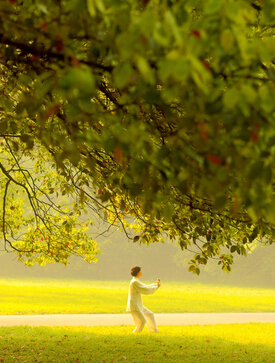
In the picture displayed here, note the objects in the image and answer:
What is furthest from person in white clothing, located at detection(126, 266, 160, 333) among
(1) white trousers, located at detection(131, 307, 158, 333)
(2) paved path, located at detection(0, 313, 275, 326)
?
(2) paved path, located at detection(0, 313, 275, 326)

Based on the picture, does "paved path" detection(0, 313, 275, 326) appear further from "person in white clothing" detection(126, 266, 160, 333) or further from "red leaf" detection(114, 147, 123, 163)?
"red leaf" detection(114, 147, 123, 163)

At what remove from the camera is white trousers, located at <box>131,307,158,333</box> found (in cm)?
1087

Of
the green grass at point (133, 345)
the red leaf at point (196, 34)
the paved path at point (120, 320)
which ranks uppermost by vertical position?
A: the red leaf at point (196, 34)

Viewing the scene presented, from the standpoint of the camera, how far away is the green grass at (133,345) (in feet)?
28.2

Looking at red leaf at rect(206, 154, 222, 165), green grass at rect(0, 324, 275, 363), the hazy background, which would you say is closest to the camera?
red leaf at rect(206, 154, 222, 165)

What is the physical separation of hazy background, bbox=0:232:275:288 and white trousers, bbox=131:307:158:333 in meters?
33.6

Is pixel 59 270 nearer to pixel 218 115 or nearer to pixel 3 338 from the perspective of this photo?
pixel 3 338

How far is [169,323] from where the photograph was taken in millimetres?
13578

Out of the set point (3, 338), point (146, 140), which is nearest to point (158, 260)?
point (3, 338)

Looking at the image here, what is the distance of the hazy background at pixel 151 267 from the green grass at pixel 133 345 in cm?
3336

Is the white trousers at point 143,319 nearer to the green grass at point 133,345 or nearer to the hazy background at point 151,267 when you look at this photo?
the green grass at point 133,345

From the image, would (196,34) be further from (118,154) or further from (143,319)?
(143,319)

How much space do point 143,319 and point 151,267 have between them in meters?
44.0

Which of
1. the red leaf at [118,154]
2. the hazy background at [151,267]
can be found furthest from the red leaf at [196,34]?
the hazy background at [151,267]
